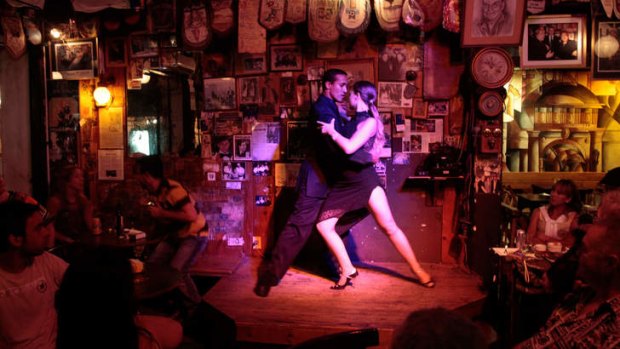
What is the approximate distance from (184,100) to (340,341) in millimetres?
6254

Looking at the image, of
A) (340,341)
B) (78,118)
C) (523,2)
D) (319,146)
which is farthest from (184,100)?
(340,341)

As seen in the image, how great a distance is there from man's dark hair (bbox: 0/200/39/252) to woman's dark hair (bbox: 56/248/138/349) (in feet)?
3.49

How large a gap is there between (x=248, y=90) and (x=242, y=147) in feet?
2.44

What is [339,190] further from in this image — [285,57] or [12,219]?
[12,219]

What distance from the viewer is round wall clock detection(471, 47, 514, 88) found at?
5.86 metres

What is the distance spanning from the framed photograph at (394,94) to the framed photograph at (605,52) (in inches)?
86.9

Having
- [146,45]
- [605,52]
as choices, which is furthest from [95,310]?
[605,52]

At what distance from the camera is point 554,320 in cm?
295

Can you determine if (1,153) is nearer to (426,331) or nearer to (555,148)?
(426,331)

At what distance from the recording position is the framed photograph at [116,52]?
7.02m

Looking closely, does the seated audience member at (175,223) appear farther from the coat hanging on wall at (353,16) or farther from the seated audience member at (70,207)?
the coat hanging on wall at (353,16)

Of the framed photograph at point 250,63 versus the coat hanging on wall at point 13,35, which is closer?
the framed photograph at point 250,63

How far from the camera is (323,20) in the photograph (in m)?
6.07

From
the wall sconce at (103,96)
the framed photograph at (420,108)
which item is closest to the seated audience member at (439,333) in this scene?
the framed photograph at (420,108)
